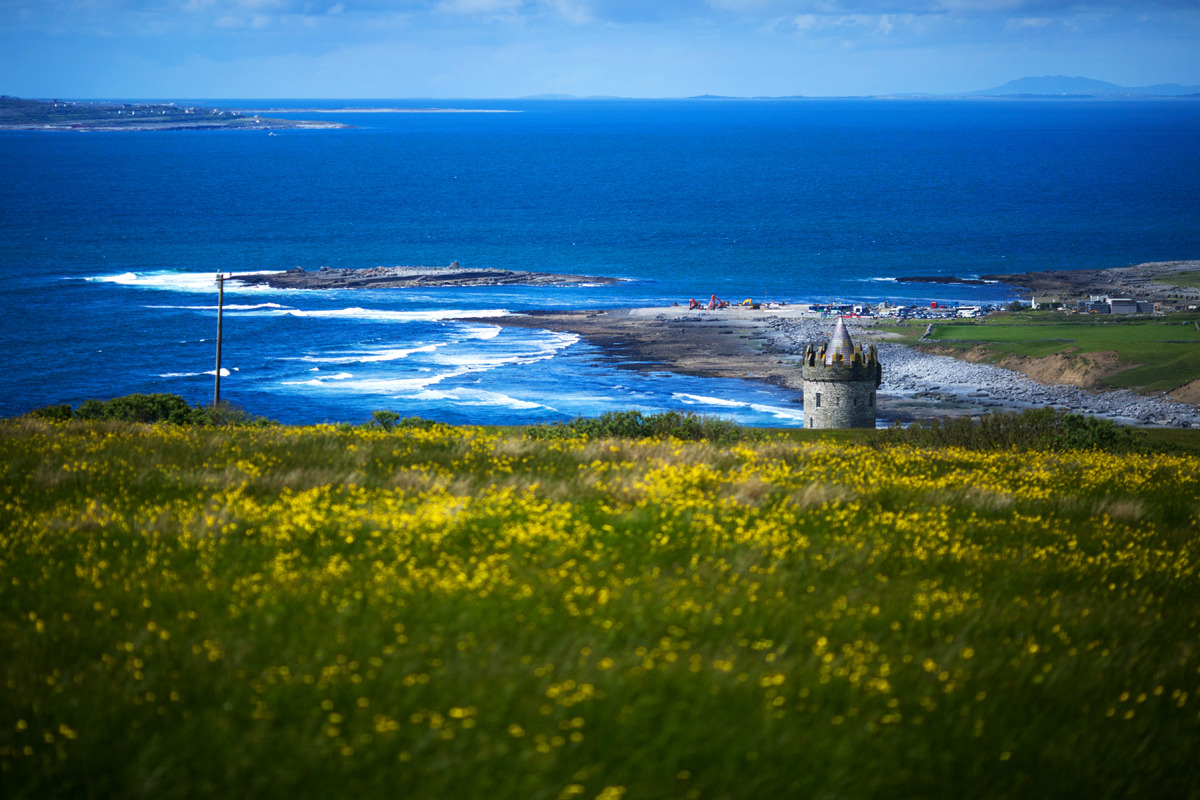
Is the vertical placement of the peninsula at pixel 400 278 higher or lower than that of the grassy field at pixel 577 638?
lower

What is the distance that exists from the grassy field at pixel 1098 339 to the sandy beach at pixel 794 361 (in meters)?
2.64

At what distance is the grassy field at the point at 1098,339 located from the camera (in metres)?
62.2

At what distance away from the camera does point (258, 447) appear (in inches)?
542

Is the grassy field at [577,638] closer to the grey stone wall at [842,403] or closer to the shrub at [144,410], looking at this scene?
the shrub at [144,410]

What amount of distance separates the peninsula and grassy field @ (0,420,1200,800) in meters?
88.2

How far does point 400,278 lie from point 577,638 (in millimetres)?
96359

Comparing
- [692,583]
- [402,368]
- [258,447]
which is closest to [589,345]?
[402,368]

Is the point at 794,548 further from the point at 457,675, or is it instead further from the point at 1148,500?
the point at 1148,500

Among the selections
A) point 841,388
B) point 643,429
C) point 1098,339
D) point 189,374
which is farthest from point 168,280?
point 643,429

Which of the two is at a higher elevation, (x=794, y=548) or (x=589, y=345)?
(x=794, y=548)

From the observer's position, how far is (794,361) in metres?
69.0

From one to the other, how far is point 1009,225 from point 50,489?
15722 cm

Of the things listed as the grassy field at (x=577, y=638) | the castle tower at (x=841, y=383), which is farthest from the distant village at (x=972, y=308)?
the grassy field at (x=577, y=638)

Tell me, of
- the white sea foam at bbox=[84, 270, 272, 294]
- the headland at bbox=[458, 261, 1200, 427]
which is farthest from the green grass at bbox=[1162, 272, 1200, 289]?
the white sea foam at bbox=[84, 270, 272, 294]
